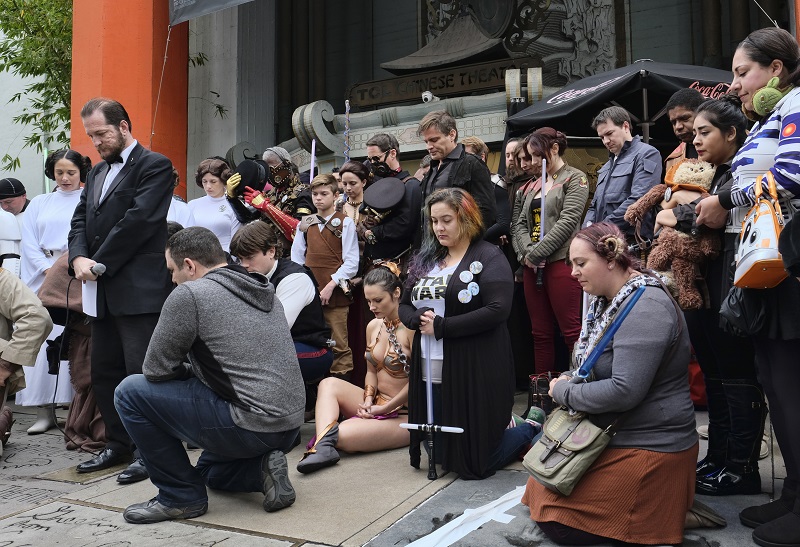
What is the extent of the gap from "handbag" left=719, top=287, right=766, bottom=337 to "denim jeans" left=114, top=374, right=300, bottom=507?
7.11 ft

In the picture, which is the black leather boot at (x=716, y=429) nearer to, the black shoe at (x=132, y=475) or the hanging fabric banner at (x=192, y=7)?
the black shoe at (x=132, y=475)

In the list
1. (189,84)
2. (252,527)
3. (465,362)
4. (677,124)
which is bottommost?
(252,527)

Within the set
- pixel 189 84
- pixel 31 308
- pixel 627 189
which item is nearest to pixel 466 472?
pixel 627 189

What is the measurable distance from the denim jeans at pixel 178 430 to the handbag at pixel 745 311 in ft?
7.11

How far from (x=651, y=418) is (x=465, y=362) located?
1211 millimetres

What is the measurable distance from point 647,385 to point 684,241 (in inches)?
35.9

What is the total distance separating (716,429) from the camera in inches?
147

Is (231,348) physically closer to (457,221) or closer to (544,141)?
(457,221)

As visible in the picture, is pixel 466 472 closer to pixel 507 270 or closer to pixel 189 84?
pixel 507 270

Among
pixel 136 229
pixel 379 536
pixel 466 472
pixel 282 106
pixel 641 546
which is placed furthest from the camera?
pixel 282 106

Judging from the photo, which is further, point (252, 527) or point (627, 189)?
point (627, 189)

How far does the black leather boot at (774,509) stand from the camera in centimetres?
314

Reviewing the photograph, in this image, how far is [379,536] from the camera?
3.33 meters

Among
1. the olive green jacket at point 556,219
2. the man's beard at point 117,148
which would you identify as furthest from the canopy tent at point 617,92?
the man's beard at point 117,148
